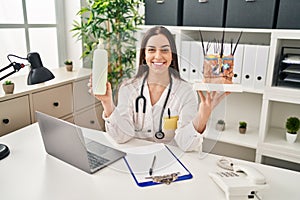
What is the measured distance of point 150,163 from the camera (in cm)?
103

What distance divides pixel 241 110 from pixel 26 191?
1577 mm

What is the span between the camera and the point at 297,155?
1.71m

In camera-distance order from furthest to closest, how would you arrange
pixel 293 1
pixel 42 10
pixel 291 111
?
→ pixel 42 10 → pixel 291 111 → pixel 293 1

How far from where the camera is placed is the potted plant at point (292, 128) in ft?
5.72

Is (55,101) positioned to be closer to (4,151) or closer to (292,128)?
(4,151)

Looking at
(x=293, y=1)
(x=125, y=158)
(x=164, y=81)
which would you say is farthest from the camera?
(x=293, y=1)

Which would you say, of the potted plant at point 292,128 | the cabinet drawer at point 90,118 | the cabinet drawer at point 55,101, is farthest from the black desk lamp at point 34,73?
the potted plant at point 292,128

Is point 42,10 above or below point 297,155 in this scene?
above

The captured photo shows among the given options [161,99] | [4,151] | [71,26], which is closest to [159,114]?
[161,99]

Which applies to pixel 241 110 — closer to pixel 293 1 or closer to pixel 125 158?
pixel 293 1

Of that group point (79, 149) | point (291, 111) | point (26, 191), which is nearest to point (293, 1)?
point (291, 111)

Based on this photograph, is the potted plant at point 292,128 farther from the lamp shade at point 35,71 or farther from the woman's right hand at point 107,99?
the lamp shade at point 35,71

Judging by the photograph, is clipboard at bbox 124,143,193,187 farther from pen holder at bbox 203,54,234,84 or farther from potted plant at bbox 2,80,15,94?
potted plant at bbox 2,80,15,94

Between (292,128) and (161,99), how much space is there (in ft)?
4.06
